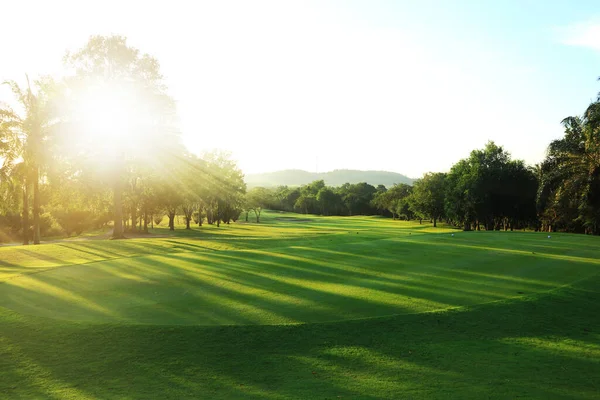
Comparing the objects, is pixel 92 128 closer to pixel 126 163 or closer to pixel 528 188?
pixel 126 163

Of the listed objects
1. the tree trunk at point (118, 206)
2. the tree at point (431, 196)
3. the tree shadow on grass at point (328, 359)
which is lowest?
the tree shadow on grass at point (328, 359)

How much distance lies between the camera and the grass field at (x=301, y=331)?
25.8 ft

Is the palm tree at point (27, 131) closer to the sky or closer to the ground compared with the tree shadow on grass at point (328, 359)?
closer to the sky

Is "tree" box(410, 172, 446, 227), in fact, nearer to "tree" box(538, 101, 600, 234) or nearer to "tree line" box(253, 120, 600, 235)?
"tree line" box(253, 120, 600, 235)

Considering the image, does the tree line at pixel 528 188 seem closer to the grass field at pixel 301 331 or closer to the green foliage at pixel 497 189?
the green foliage at pixel 497 189

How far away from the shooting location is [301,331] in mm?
10133

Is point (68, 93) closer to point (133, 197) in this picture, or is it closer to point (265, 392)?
point (133, 197)

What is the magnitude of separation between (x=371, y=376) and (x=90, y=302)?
354 inches

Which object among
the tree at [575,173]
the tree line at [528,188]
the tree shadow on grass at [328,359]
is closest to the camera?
the tree shadow on grass at [328,359]

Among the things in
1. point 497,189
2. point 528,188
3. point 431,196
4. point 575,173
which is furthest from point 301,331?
point 431,196

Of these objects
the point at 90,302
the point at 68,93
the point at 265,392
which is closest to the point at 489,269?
the point at 265,392

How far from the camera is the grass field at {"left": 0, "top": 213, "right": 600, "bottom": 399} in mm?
7879

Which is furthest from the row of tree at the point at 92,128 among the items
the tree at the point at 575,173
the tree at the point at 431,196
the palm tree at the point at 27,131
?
the tree at the point at 431,196

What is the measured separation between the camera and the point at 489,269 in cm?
1725
